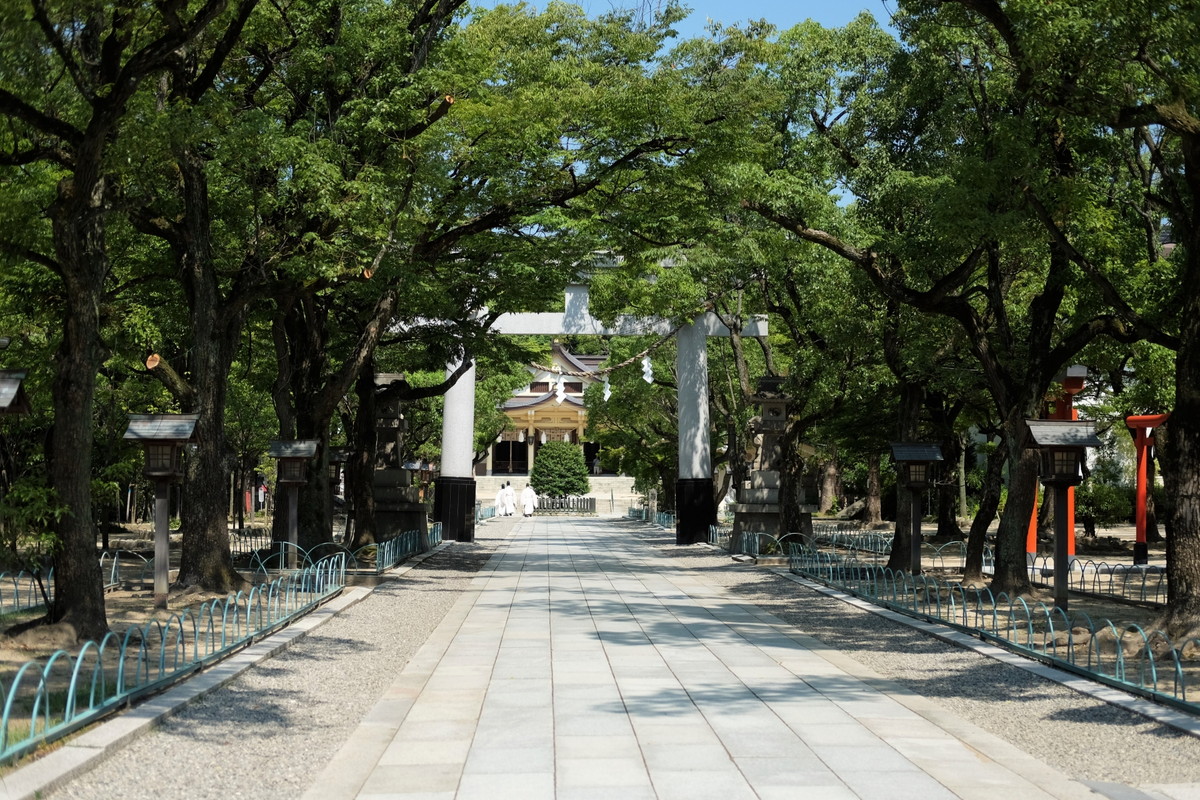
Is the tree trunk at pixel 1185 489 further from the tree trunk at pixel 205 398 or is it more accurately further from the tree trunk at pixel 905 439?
the tree trunk at pixel 205 398

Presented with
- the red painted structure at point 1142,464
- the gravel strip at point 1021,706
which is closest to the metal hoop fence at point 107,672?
the gravel strip at point 1021,706

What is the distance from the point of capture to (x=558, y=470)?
71.5 meters

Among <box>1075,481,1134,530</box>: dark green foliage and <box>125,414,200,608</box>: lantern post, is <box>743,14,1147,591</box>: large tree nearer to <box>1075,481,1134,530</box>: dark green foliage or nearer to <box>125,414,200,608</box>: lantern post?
<box>125,414,200,608</box>: lantern post

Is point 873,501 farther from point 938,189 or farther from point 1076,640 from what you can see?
point 1076,640

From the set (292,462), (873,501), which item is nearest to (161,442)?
(292,462)

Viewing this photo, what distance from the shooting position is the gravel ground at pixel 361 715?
6930mm

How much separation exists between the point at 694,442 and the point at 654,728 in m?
27.0

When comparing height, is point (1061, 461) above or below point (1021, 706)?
above

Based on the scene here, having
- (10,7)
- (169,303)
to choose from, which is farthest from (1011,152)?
(169,303)

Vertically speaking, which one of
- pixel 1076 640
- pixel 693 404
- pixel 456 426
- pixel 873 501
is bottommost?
pixel 1076 640

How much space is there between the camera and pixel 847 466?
52062 mm

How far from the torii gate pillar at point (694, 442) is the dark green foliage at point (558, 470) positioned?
118ft

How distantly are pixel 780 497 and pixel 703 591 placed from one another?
26.3 ft

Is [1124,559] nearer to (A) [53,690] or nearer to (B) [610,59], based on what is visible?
(B) [610,59]
